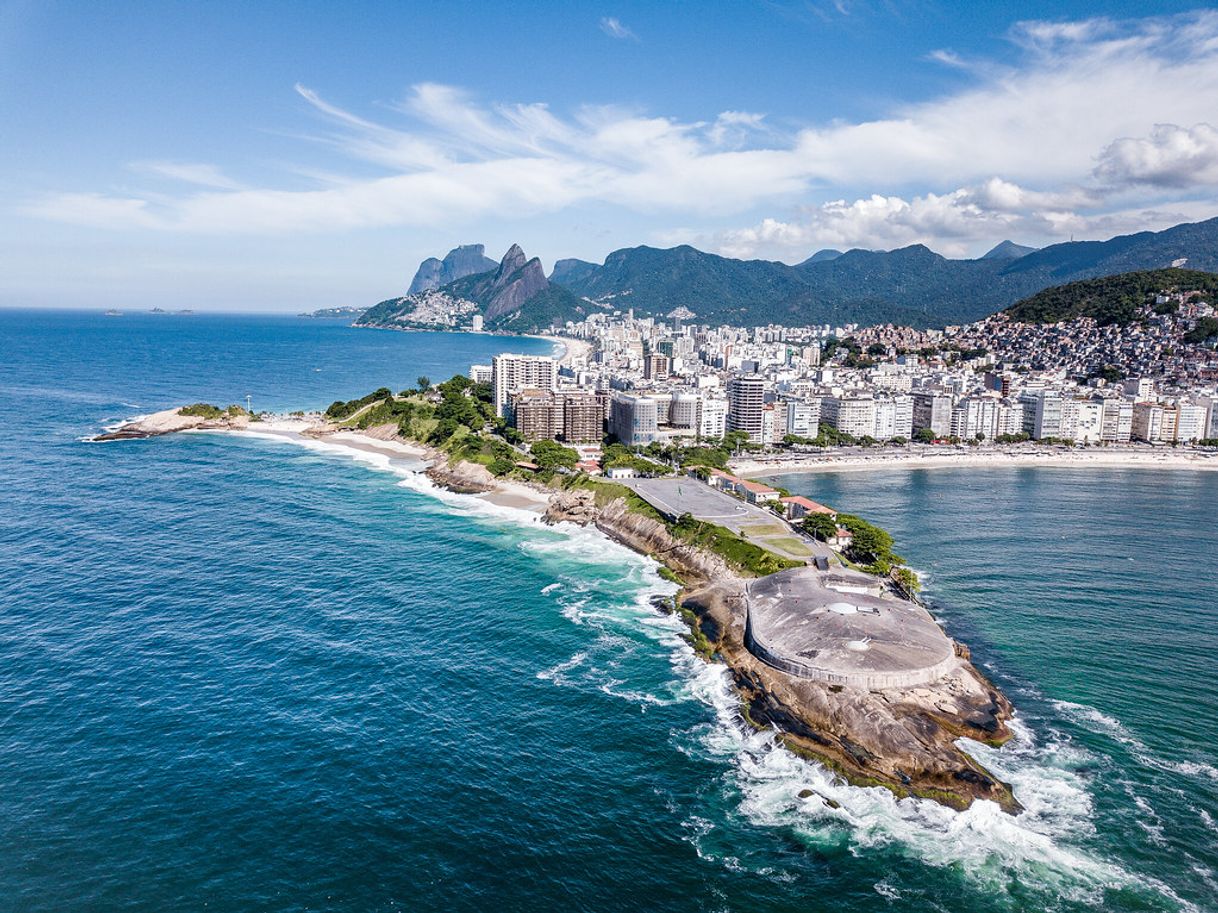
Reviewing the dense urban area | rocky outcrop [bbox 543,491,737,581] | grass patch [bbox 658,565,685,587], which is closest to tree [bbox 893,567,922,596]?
rocky outcrop [bbox 543,491,737,581]

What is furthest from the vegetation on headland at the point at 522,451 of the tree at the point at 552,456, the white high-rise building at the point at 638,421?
the white high-rise building at the point at 638,421

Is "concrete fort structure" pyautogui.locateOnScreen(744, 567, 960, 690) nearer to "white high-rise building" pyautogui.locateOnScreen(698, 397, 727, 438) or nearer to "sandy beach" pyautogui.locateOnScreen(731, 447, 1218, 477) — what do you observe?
"sandy beach" pyautogui.locateOnScreen(731, 447, 1218, 477)

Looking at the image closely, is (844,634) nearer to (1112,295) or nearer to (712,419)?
(712,419)

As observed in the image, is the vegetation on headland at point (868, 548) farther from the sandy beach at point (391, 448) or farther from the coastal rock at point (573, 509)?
the sandy beach at point (391, 448)

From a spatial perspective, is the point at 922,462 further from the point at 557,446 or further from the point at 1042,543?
the point at 557,446

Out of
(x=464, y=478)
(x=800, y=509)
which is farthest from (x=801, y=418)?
(x=464, y=478)
